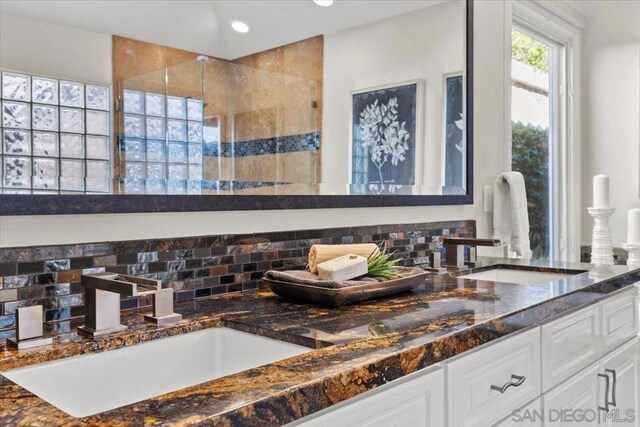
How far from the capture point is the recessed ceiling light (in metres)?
1.48

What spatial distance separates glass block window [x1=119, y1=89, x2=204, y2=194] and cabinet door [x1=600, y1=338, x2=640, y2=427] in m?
1.31

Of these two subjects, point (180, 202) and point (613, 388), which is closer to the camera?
point (180, 202)

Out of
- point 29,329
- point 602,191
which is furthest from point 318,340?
point 602,191

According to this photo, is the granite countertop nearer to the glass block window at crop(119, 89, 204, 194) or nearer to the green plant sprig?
the green plant sprig

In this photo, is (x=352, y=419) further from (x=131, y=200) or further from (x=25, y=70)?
(x=25, y=70)

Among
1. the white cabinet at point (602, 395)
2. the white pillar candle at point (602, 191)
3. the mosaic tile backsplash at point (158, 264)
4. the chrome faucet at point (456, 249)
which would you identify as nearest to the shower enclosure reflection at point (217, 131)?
the mosaic tile backsplash at point (158, 264)

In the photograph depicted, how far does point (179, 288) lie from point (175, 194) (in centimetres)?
22

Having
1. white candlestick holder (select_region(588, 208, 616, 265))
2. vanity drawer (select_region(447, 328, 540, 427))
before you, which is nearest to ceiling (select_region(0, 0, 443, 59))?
vanity drawer (select_region(447, 328, 540, 427))

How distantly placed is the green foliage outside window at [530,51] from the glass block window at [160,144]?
2144 mm

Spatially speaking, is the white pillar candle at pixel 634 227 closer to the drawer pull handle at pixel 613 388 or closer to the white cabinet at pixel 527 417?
the drawer pull handle at pixel 613 388

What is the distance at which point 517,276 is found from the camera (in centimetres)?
208

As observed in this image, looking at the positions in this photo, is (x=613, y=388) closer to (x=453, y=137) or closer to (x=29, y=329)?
(x=453, y=137)

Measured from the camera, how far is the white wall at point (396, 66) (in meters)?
1.72

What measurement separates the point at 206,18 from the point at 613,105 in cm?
271
